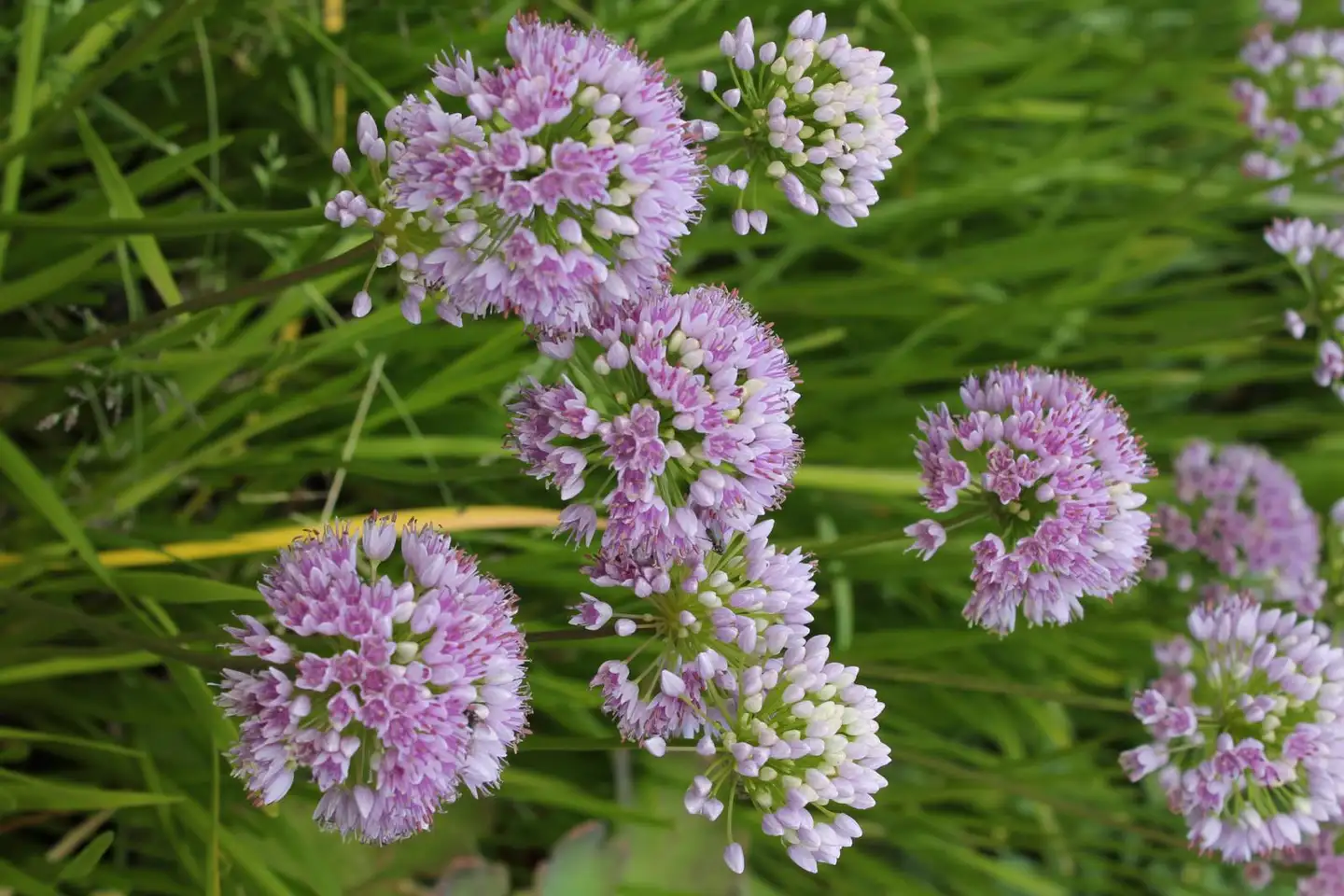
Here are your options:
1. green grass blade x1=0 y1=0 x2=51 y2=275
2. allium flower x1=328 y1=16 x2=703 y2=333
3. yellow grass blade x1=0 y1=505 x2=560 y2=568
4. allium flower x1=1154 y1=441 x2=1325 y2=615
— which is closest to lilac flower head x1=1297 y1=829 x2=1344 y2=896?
allium flower x1=1154 y1=441 x2=1325 y2=615

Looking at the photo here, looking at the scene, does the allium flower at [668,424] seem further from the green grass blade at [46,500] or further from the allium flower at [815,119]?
the green grass blade at [46,500]

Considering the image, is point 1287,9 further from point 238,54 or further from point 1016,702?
point 238,54

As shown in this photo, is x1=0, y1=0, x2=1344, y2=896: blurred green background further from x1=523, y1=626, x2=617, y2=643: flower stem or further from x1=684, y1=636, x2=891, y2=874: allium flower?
x1=684, y1=636, x2=891, y2=874: allium flower

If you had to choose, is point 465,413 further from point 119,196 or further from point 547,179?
point 547,179

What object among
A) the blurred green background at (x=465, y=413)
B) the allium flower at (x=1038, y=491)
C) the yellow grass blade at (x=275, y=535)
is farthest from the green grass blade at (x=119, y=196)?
the allium flower at (x=1038, y=491)

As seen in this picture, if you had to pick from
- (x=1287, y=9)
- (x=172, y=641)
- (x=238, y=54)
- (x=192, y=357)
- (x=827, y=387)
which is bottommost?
(x=172, y=641)

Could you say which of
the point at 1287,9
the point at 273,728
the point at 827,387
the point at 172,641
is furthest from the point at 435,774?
the point at 1287,9
